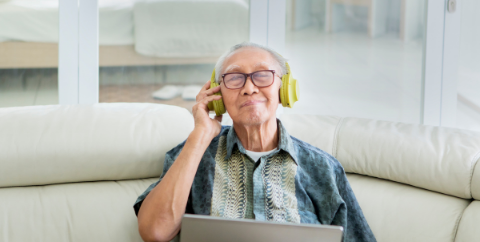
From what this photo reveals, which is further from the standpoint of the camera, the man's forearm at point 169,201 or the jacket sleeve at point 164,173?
the jacket sleeve at point 164,173

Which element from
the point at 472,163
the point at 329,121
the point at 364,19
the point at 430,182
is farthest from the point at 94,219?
the point at 364,19

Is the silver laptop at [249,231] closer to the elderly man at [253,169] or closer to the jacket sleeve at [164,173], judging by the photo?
the elderly man at [253,169]

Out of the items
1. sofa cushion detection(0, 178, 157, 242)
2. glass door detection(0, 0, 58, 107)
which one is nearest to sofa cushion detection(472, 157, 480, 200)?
sofa cushion detection(0, 178, 157, 242)

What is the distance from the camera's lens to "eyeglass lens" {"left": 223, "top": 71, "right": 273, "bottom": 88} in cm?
154

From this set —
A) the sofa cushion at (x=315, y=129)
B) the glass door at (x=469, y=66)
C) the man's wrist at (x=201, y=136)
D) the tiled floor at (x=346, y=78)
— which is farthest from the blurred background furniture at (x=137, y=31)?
the glass door at (x=469, y=66)

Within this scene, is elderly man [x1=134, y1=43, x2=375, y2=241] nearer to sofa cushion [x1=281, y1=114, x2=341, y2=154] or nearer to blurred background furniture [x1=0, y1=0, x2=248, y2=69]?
sofa cushion [x1=281, y1=114, x2=341, y2=154]

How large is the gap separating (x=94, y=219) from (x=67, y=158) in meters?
0.25

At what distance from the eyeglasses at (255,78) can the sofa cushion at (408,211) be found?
1.87 ft

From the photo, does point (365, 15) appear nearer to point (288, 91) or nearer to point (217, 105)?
point (288, 91)

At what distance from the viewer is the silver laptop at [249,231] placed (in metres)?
0.97

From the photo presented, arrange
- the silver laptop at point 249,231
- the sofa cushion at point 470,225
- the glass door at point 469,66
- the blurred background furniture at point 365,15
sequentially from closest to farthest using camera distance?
the silver laptop at point 249,231 < the sofa cushion at point 470,225 < the glass door at point 469,66 < the blurred background furniture at point 365,15

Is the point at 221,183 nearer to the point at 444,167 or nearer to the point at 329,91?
the point at 444,167

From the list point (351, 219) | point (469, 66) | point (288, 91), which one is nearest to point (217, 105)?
point (288, 91)

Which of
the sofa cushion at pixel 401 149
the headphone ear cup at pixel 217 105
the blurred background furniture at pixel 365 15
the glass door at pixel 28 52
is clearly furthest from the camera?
the blurred background furniture at pixel 365 15
